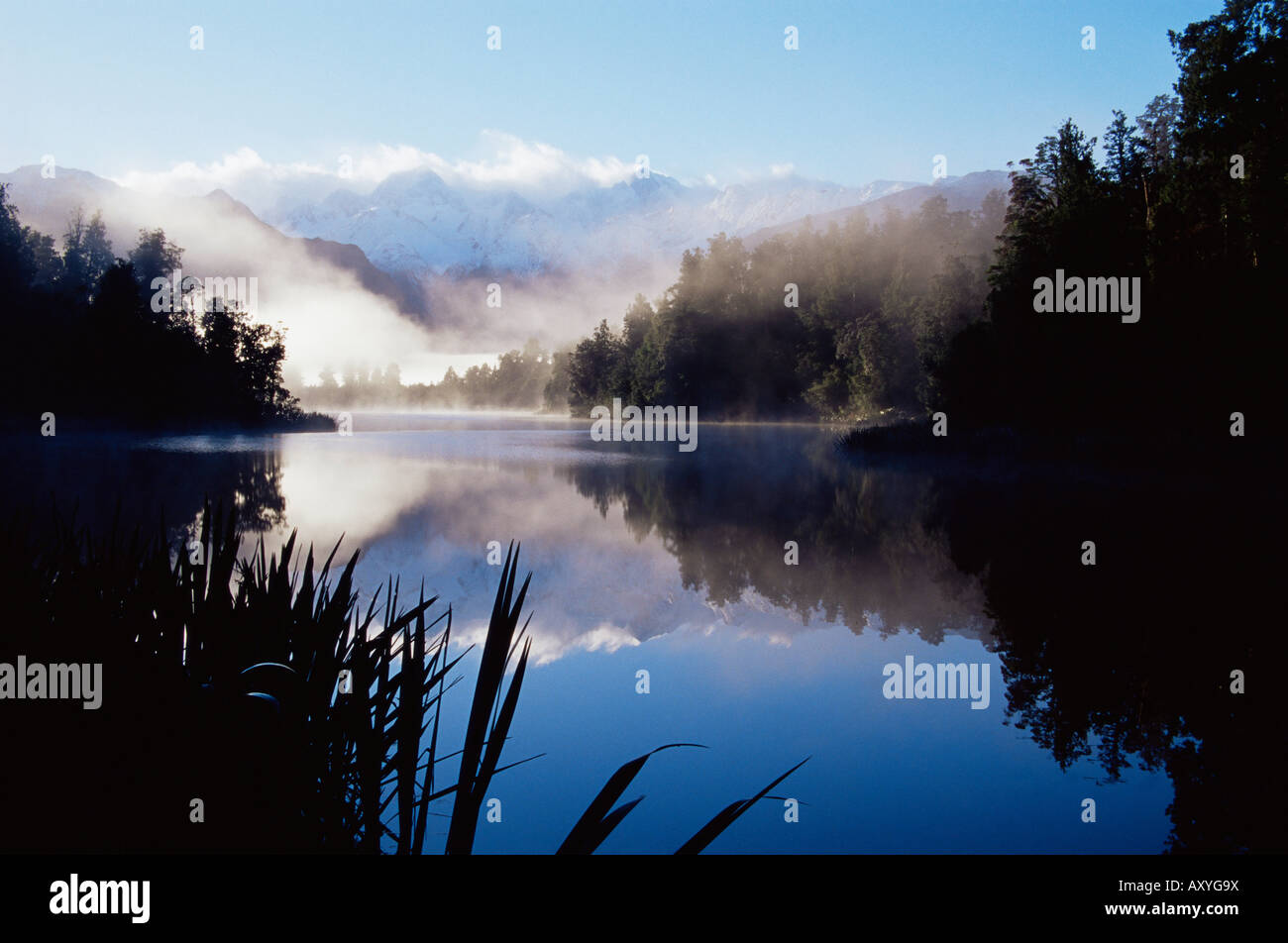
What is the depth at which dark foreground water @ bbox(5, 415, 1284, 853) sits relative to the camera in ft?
16.7

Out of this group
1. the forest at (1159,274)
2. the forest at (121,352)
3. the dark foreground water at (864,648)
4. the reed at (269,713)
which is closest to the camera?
the reed at (269,713)

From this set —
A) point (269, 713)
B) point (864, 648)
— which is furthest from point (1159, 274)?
point (269, 713)

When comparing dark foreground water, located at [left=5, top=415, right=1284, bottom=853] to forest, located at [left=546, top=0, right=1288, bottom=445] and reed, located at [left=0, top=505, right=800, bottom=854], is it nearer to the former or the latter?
reed, located at [left=0, top=505, right=800, bottom=854]

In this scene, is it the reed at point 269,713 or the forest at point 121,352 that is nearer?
the reed at point 269,713

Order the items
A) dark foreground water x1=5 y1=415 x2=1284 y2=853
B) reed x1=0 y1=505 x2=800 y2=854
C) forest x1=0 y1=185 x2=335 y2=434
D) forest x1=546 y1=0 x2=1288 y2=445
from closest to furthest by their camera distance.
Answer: reed x1=0 y1=505 x2=800 y2=854, dark foreground water x1=5 y1=415 x2=1284 y2=853, forest x1=546 y1=0 x2=1288 y2=445, forest x1=0 y1=185 x2=335 y2=434

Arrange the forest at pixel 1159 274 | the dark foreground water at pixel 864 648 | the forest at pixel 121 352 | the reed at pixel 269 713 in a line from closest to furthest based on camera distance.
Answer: the reed at pixel 269 713, the dark foreground water at pixel 864 648, the forest at pixel 1159 274, the forest at pixel 121 352

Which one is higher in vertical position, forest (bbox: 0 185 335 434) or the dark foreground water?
forest (bbox: 0 185 335 434)

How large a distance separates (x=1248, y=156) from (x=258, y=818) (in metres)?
34.5

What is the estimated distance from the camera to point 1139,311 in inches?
1140

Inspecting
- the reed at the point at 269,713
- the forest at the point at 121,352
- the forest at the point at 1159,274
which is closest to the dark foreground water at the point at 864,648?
the reed at the point at 269,713

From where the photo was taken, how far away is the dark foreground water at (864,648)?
5078 millimetres

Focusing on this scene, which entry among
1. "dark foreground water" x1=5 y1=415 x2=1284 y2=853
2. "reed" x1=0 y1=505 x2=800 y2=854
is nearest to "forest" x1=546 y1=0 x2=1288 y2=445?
"dark foreground water" x1=5 y1=415 x2=1284 y2=853

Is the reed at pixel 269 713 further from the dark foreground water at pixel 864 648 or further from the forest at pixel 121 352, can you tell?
the forest at pixel 121 352

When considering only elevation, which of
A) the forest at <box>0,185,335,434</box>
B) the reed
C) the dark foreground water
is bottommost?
the dark foreground water
